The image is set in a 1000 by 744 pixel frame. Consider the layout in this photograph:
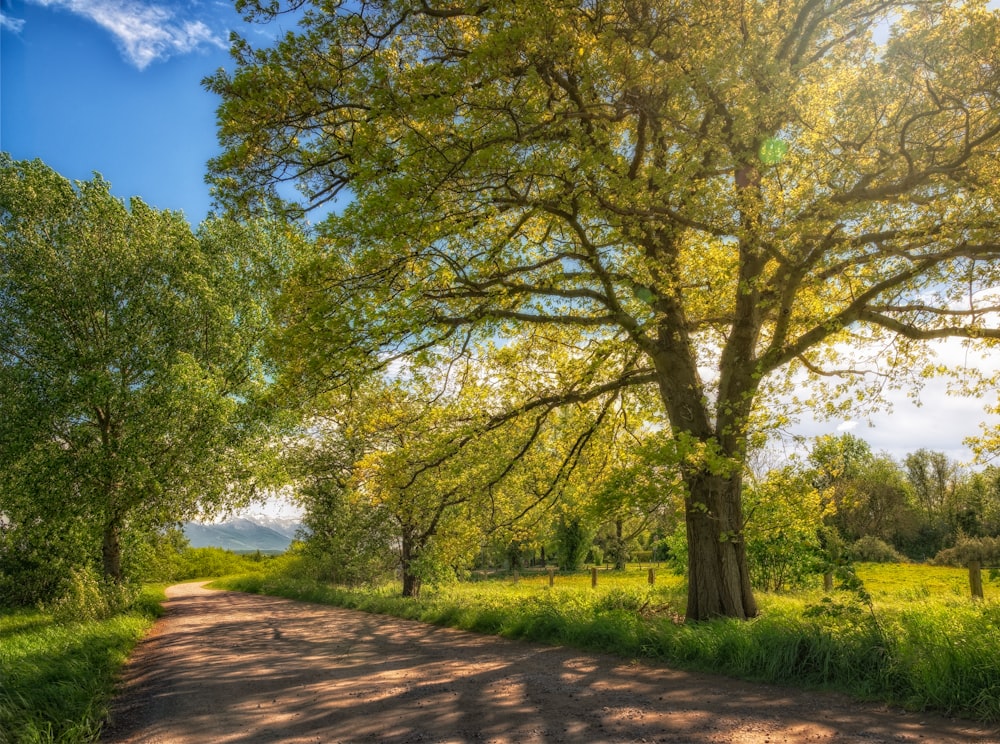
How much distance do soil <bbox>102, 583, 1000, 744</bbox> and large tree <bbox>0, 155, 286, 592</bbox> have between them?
771cm

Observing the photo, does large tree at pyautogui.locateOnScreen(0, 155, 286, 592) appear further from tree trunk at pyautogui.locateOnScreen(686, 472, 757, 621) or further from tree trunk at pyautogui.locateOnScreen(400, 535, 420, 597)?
tree trunk at pyautogui.locateOnScreen(686, 472, 757, 621)

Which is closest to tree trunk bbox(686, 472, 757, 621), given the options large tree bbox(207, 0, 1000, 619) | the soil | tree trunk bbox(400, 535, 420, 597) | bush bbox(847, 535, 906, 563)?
large tree bbox(207, 0, 1000, 619)

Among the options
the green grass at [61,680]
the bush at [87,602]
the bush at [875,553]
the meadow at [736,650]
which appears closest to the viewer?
the green grass at [61,680]

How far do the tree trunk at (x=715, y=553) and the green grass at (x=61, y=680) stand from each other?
8.26m

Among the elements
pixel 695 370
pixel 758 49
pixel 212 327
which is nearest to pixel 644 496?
pixel 695 370

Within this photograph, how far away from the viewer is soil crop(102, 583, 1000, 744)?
4.84 metres

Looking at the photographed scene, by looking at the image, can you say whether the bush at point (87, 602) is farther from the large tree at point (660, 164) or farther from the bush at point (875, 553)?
the bush at point (875, 553)

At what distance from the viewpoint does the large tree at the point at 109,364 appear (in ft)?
49.6

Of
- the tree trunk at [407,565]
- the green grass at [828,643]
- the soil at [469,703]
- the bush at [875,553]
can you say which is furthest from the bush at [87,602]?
the bush at [875,553]

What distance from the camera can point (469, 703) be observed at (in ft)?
19.0

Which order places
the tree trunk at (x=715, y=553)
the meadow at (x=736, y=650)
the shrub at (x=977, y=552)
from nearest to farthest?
1. the meadow at (x=736, y=650)
2. the tree trunk at (x=715, y=553)
3. the shrub at (x=977, y=552)

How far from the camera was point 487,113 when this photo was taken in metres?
7.37

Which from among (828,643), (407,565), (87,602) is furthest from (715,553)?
(87,602)

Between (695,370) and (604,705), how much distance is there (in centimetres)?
636
